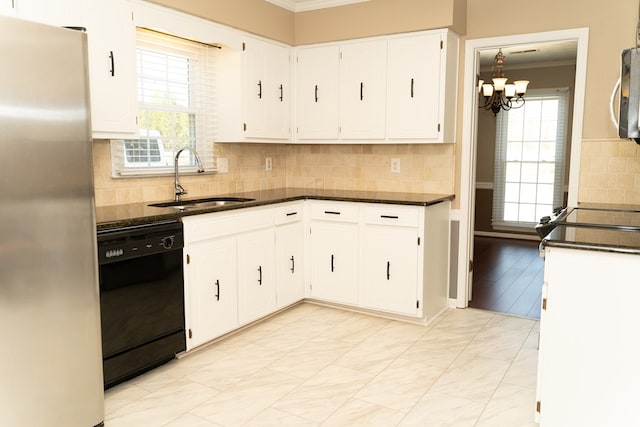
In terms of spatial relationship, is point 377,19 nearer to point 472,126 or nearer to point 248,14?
point 248,14

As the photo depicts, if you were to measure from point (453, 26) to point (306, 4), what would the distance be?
50.0 inches

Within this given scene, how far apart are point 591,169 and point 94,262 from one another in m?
3.21

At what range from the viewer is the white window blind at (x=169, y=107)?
11.3ft

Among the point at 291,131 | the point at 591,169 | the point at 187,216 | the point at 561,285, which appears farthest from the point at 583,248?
the point at 291,131

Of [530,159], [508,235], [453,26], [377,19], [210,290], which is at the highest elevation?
[377,19]

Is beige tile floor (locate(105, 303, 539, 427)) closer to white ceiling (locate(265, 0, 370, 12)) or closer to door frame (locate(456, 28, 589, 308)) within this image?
door frame (locate(456, 28, 589, 308))

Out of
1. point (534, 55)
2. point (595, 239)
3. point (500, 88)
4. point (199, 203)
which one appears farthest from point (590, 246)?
point (534, 55)

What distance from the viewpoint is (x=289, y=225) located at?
3.91 meters

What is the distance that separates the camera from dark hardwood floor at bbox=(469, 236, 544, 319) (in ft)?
13.8

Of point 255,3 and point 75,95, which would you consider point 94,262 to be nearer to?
point 75,95

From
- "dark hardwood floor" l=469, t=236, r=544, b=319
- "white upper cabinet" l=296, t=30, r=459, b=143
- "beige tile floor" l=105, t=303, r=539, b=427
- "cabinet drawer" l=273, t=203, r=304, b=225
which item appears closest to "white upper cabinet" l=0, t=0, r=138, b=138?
"cabinet drawer" l=273, t=203, r=304, b=225

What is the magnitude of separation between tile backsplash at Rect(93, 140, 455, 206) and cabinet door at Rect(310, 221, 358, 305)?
0.69m

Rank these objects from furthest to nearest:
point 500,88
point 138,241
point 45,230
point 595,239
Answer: point 500,88 → point 138,241 → point 595,239 → point 45,230

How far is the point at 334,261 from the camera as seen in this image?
4.01 m
